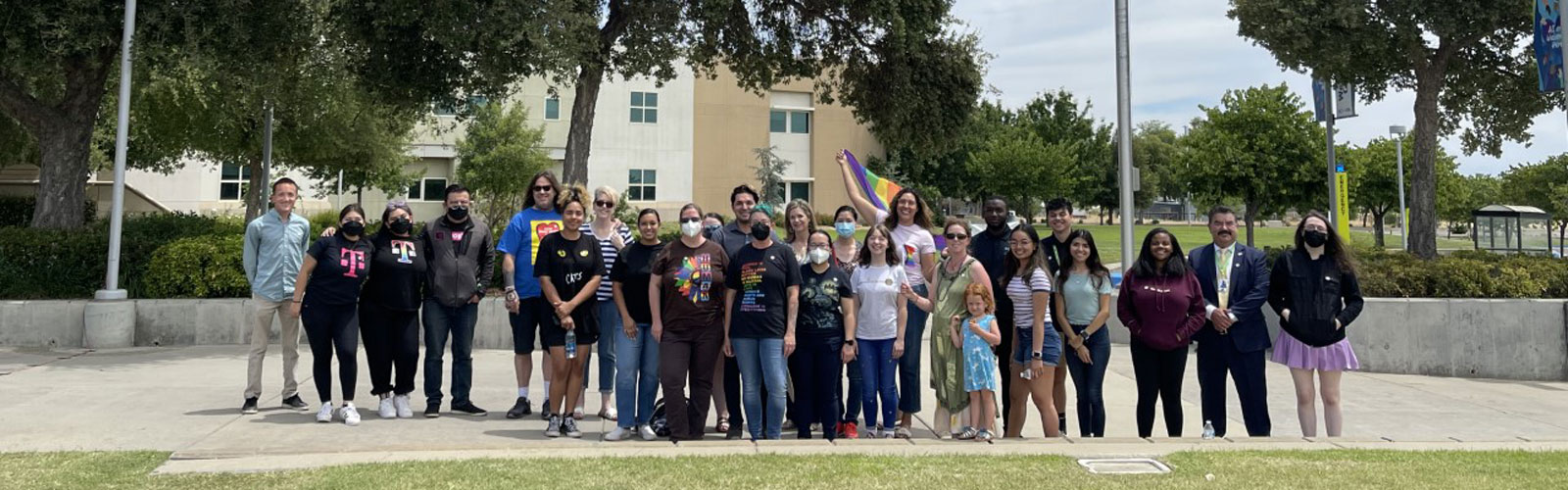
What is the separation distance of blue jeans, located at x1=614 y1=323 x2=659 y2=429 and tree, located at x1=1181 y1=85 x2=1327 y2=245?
72.0ft

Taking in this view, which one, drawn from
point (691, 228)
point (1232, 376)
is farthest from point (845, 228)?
point (1232, 376)

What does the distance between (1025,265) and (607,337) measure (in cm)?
285

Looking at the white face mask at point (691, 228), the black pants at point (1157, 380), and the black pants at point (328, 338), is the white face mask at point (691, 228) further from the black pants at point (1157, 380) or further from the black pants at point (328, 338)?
the black pants at point (1157, 380)

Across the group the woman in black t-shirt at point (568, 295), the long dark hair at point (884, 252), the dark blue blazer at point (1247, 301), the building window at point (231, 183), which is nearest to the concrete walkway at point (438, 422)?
the woman in black t-shirt at point (568, 295)

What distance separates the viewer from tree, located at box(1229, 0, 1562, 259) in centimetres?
1387

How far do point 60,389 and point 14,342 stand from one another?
150 inches

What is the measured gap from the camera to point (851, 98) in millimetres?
18125

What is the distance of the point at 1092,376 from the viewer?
20.8 ft

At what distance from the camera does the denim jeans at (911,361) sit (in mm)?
6629

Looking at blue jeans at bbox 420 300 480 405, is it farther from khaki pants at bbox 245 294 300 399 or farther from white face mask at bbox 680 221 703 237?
white face mask at bbox 680 221 703 237

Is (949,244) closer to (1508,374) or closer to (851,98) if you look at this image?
(1508,374)

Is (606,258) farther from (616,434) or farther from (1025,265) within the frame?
(1025,265)

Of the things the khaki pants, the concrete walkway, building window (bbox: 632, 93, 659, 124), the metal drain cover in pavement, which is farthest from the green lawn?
building window (bbox: 632, 93, 659, 124)

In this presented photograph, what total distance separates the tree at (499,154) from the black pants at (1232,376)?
33091 millimetres
